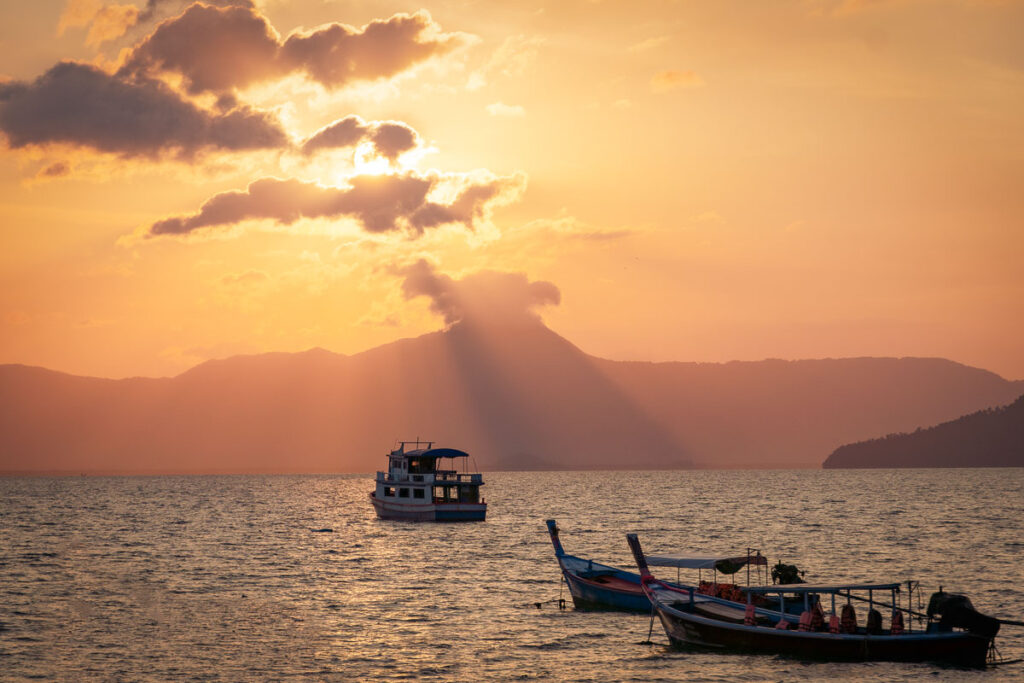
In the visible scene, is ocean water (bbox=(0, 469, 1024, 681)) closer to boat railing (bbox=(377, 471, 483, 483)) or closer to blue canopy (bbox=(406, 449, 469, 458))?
boat railing (bbox=(377, 471, 483, 483))

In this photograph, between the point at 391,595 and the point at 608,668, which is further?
the point at 391,595

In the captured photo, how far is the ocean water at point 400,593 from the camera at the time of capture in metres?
42.2

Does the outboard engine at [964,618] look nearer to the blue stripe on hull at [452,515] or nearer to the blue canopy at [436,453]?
the blue canopy at [436,453]

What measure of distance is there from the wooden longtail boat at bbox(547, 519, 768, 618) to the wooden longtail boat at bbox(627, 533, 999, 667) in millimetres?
3456

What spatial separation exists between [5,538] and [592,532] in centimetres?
6845

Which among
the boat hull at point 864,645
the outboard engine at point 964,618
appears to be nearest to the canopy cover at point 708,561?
the boat hull at point 864,645

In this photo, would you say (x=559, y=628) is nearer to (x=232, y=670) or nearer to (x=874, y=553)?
(x=232, y=670)

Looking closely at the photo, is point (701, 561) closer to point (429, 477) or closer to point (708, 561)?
point (708, 561)

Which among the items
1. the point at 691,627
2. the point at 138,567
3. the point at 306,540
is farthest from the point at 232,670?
the point at 306,540

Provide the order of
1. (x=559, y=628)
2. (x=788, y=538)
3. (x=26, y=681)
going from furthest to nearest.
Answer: (x=788, y=538) → (x=559, y=628) → (x=26, y=681)

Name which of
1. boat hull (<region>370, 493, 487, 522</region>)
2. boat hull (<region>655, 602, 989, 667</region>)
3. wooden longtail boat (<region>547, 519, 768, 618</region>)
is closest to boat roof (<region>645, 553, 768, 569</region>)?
wooden longtail boat (<region>547, 519, 768, 618</region>)

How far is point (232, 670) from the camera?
41.5m

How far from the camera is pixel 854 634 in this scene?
Answer: 41.2m

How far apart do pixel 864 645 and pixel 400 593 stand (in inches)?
1285
